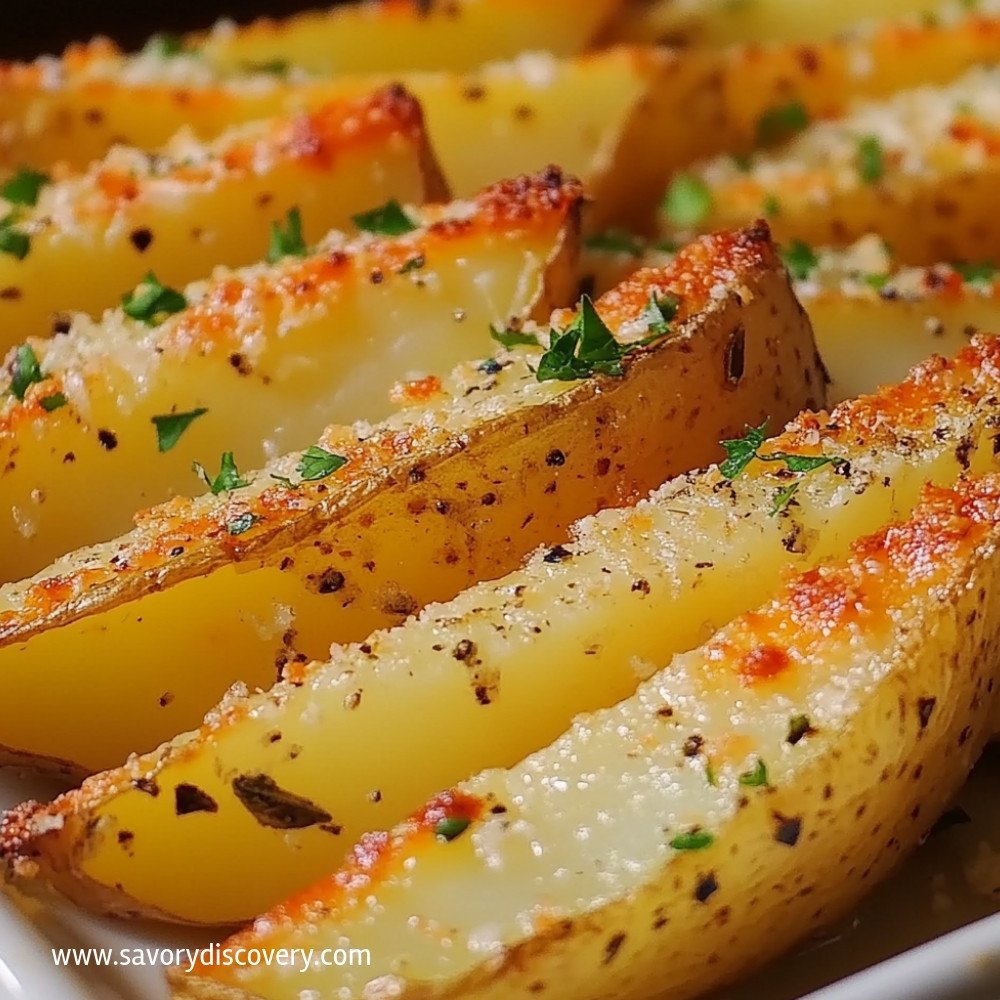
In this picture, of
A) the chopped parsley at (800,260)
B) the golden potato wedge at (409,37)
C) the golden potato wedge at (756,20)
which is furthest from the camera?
the golden potato wedge at (756,20)

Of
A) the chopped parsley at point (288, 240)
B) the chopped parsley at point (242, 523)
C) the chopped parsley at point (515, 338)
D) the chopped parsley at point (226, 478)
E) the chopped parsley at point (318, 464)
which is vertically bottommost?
the chopped parsley at point (242, 523)

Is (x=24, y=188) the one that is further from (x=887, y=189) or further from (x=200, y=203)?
(x=887, y=189)

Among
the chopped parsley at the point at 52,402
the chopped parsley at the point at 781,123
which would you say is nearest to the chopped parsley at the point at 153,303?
the chopped parsley at the point at 52,402

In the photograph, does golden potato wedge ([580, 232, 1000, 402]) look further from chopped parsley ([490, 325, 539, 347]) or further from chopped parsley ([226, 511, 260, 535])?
chopped parsley ([226, 511, 260, 535])

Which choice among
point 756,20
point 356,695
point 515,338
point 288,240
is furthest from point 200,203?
point 756,20

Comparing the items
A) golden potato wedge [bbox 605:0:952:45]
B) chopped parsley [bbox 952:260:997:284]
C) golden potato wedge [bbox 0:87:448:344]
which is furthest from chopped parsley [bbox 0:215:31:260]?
golden potato wedge [bbox 605:0:952:45]

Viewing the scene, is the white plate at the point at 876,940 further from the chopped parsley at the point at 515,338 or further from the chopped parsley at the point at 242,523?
the chopped parsley at the point at 515,338
